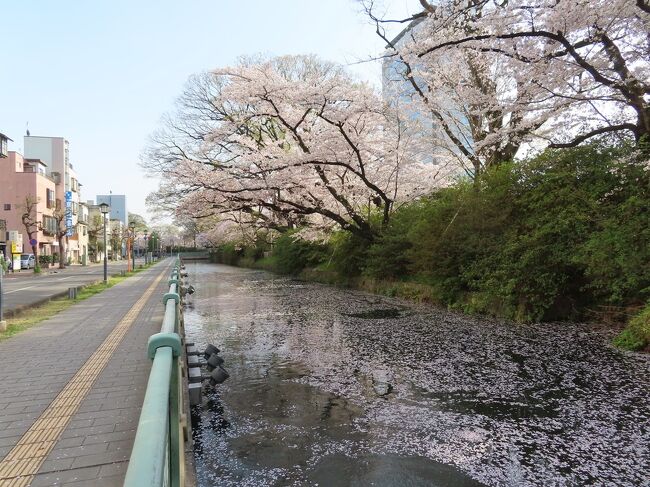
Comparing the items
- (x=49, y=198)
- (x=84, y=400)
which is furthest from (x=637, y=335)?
(x=49, y=198)

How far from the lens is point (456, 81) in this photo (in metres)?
14.2

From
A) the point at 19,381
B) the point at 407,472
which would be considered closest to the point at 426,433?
the point at 407,472

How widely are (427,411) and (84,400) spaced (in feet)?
11.4

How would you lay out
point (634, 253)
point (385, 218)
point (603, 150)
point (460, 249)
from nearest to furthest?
point (634, 253), point (603, 150), point (460, 249), point (385, 218)

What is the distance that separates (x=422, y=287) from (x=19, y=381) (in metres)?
11.2

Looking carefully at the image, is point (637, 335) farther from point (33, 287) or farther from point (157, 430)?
point (33, 287)

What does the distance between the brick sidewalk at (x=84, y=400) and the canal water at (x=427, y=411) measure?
29.2 inches

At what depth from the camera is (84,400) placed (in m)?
4.75

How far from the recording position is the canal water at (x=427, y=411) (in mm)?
3883

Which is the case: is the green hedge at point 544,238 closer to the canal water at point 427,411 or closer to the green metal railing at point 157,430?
the canal water at point 427,411

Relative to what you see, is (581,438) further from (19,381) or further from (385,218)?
(385,218)

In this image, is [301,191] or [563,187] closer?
[563,187]

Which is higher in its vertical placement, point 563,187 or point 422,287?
point 563,187

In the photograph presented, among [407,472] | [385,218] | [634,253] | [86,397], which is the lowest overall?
[407,472]
